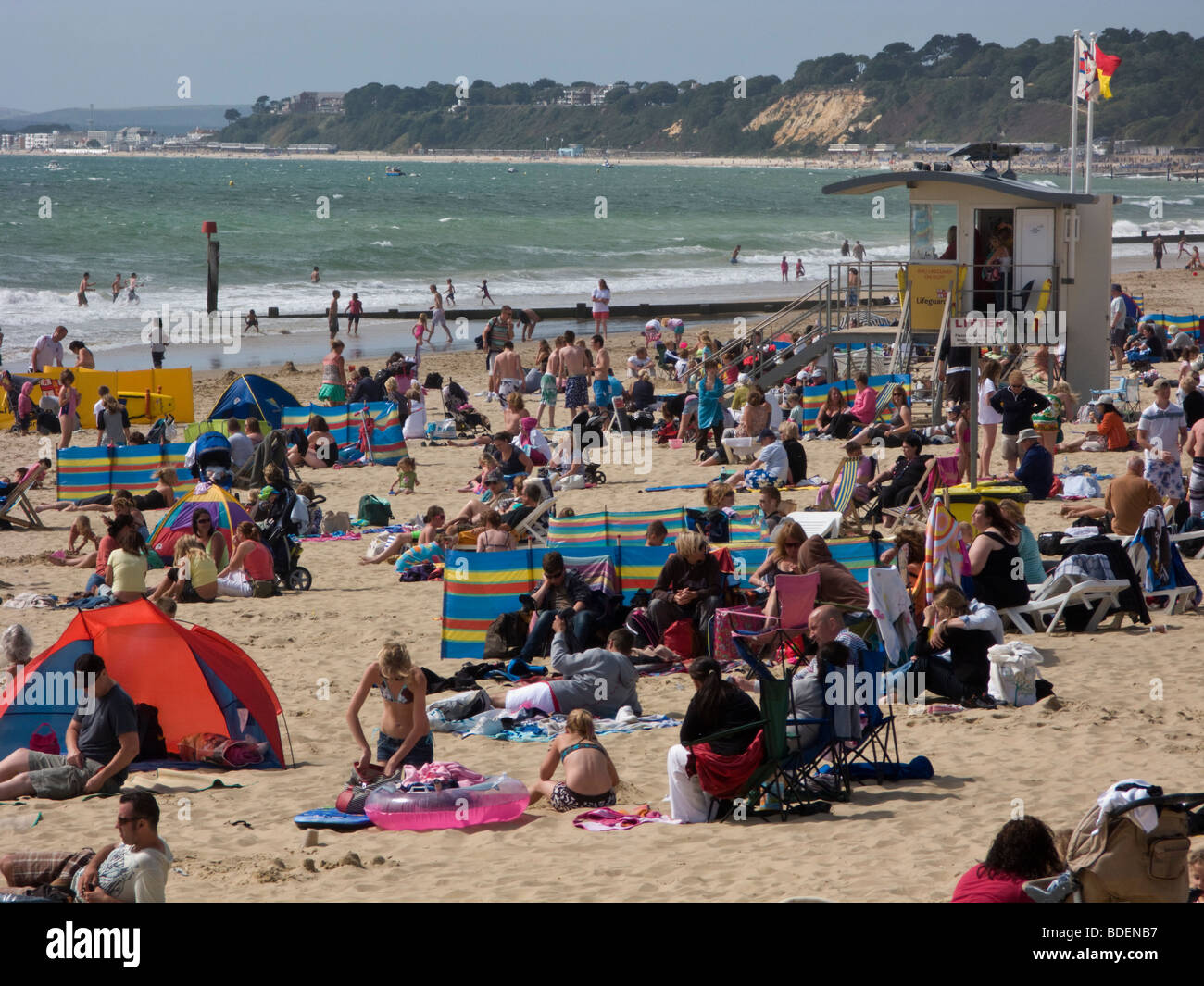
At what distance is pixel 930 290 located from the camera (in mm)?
17016

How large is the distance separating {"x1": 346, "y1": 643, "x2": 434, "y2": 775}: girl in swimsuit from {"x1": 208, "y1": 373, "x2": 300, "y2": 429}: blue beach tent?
10.4 metres

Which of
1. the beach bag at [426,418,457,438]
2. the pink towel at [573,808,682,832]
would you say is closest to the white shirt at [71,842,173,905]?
the pink towel at [573,808,682,832]

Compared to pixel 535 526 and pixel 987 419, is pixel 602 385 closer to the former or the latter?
pixel 987 419

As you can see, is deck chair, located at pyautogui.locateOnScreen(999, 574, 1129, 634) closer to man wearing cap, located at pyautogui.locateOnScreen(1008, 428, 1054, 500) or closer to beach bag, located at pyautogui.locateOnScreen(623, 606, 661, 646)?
beach bag, located at pyautogui.locateOnScreen(623, 606, 661, 646)

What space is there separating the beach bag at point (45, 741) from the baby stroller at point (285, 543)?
390cm

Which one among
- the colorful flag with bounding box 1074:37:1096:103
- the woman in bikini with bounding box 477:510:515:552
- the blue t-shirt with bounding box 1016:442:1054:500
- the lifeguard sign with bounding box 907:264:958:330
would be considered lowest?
the woman in bikini with bounding box 477:510:515:552

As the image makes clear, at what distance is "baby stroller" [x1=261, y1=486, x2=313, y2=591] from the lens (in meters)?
11.1

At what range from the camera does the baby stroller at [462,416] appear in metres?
17.8

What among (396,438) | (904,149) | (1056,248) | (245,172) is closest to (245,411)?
(396,438)

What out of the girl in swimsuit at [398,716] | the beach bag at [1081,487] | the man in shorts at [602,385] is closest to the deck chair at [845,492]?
the beach bag at [1081,487]

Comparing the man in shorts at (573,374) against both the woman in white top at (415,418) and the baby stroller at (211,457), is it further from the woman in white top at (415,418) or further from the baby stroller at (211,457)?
the baby stroller at (211,457)

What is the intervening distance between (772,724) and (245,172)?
459ft

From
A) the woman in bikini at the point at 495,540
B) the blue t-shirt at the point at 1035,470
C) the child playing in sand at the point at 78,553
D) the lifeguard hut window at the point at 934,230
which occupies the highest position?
the lifeguard hut window at the point at 934,230

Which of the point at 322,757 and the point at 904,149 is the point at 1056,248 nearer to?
the point at 322,757
